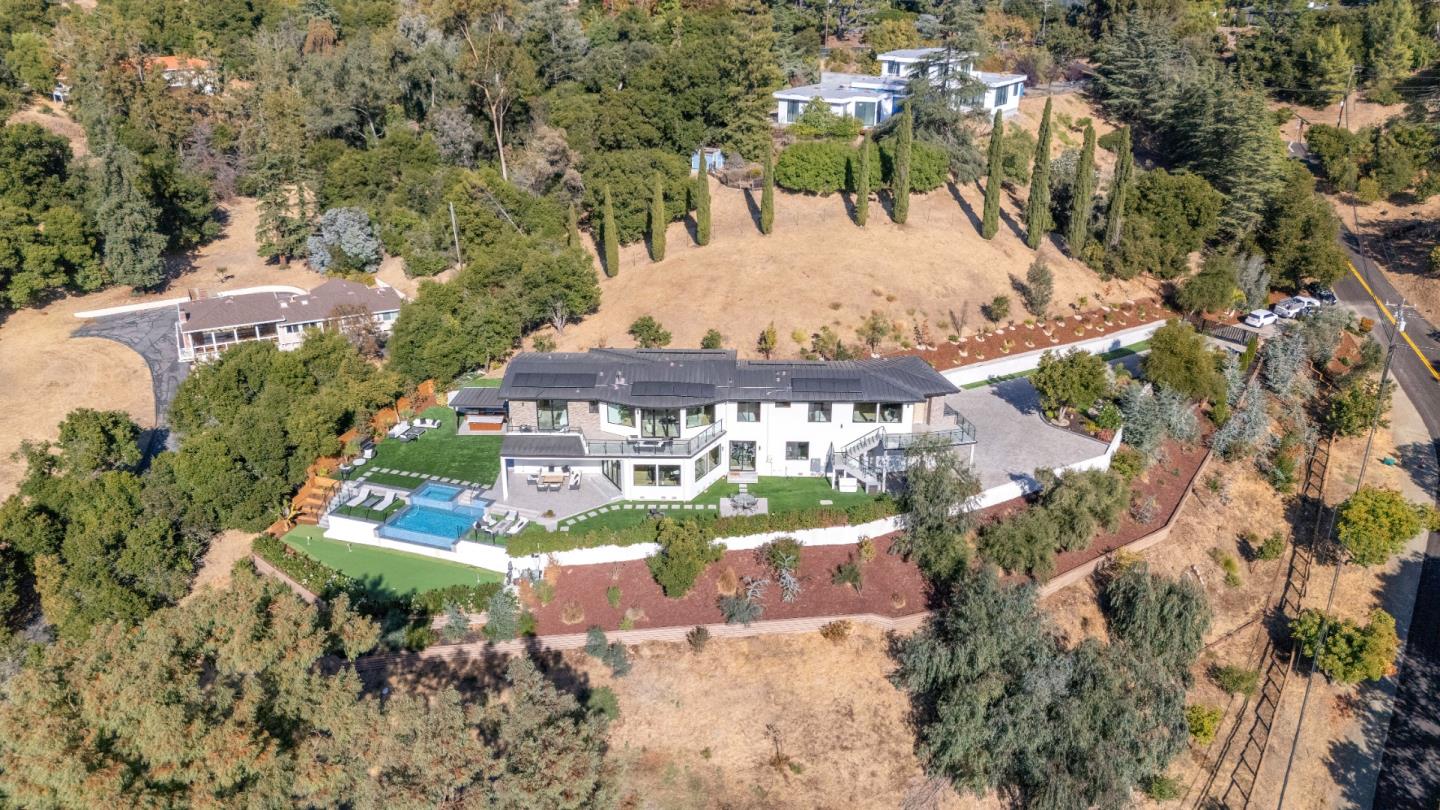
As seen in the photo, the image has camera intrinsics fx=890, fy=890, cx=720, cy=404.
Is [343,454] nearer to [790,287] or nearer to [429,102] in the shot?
[790,287]

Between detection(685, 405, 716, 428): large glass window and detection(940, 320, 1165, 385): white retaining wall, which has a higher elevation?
detection(685, 405, 716, 428): large glass window

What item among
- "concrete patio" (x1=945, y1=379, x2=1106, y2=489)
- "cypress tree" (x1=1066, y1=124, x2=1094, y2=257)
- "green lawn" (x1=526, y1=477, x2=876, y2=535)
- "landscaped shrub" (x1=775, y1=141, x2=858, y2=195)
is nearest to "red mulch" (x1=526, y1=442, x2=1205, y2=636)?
"green lawn" (x1=526, y1=477, x2=876, y2=535)

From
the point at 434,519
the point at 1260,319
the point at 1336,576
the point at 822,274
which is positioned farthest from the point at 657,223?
the point at 1336,576

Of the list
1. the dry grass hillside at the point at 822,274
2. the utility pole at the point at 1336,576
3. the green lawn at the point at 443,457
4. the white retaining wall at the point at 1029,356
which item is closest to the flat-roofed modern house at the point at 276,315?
the green lawn at the point at 443,457

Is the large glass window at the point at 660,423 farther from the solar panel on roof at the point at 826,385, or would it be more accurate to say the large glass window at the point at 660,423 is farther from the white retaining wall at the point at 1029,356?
the white retaining wall at the point at 1029,356

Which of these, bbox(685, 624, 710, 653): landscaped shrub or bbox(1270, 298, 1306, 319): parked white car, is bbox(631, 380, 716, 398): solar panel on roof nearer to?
bbox(685, 624, 710, 653): landscaped shrub

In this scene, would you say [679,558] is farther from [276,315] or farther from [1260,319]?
[1260,319]
